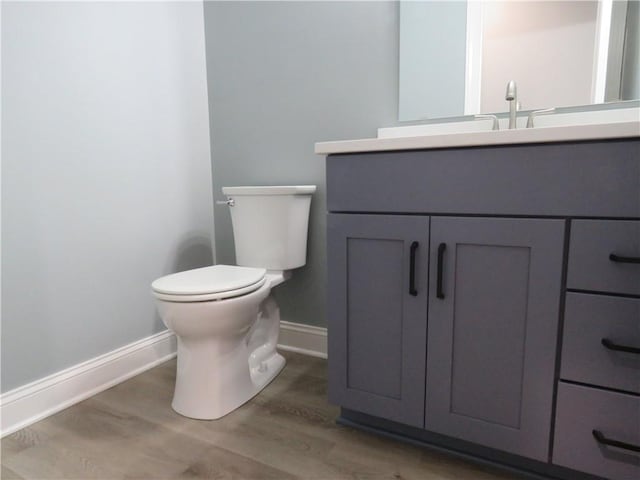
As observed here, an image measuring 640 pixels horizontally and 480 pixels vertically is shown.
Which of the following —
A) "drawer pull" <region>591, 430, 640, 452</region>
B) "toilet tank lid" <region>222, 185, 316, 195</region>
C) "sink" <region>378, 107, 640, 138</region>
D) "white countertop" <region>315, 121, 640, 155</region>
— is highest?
"sink" <region>378, 107, 640, 138</region>

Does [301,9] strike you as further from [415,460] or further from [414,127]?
[415,460]

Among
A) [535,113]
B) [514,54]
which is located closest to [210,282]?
[535,113]

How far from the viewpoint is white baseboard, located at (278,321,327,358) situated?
5.89 feet

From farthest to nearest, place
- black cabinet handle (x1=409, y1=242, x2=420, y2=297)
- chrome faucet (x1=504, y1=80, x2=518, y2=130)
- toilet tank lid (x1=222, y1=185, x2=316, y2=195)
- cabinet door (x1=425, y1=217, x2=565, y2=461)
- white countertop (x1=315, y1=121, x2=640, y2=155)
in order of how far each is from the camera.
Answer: toilet tank lid (x1=222, y1=185, x2=316, y2=195) < chrome faucet (x1=504, y1=80, x2=518, y2=130) < black cabinet handle (x1=409, y1=242, x2=420, y2=297) < cabinet door (x1=425, y1=217, x2=565, y2=461) < white countertop (x1=315, y1=121, x2=640, y2=155)

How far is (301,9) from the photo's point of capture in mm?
1666

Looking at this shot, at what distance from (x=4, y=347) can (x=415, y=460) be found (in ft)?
4.34

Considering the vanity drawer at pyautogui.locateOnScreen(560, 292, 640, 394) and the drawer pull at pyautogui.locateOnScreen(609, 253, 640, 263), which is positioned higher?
the drawer pull at pyautogui.locateOnScreen(609, 253, 640, 263)

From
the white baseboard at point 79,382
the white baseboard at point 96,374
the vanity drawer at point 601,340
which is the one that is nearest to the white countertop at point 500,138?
the vanity drawer at point 601,340

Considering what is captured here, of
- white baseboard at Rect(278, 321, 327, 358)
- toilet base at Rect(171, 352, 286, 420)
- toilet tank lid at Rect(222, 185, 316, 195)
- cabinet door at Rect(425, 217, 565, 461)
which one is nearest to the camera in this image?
cabinet door at Rect(425, 217, 565, 461)

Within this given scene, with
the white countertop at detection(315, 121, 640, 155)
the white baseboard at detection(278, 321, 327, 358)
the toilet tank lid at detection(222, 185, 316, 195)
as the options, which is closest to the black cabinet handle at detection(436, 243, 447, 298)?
the white countertop at detection(315, 121, 640, 155)

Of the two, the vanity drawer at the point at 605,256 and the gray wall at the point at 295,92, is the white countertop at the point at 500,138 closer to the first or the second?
the vanity drawer at the point at 605,256

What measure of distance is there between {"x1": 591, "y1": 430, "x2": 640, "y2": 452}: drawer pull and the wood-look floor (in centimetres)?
30

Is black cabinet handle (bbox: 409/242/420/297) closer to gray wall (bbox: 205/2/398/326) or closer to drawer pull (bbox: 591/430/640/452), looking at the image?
drawer pull (bbox: 591/430/640/452)

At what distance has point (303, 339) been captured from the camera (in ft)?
6.04
